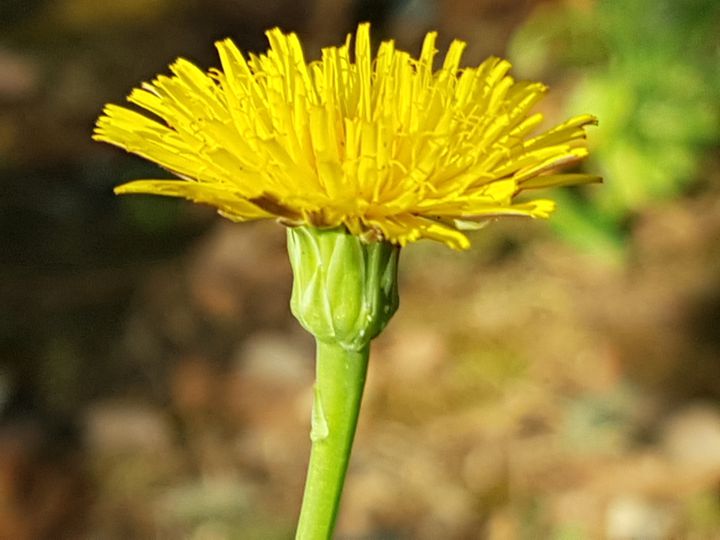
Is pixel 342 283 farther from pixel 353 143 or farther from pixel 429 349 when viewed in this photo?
pixel 429 349

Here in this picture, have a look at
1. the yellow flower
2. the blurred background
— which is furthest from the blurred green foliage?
the yellow flower

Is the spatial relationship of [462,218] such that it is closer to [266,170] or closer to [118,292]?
[266,170]

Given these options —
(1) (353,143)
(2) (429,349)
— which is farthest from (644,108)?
(1) (353,143)

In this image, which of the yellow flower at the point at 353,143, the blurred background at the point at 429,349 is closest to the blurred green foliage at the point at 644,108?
the blurred background at the point at 429,349

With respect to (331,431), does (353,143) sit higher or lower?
higher

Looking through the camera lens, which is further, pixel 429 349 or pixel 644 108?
pixel 644 108

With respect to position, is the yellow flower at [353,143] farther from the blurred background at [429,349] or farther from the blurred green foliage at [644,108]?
the blurred green foliage at [644,108]

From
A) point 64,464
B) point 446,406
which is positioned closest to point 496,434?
point 446,406
